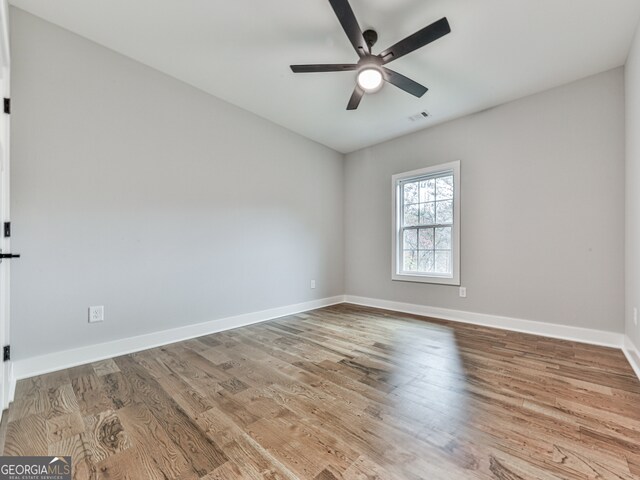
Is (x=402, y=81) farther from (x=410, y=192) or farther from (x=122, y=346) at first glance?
(x=122, y=346)

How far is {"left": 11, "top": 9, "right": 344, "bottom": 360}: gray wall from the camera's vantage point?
2127 millimetres

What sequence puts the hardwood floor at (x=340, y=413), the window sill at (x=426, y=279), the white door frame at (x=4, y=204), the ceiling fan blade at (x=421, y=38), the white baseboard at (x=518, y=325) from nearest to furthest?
the hardwood floor at (x=340, y=413) → the white door frame at (x=4, y=204) → the ceiling fan blade at (x=421, y=38) → the white baseboard at (x=518, y=325) → the window sill at (x=426, y=279)

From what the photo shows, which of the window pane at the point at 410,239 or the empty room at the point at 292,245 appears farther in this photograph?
the window pane at the point at 410,239

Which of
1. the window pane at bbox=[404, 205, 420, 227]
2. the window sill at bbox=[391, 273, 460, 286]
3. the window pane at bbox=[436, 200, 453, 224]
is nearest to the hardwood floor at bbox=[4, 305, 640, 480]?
the window sill at bbox=[391, 273, 460, 286]

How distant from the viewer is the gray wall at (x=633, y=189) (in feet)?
7.20

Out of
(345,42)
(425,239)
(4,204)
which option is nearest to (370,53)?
(345,42)

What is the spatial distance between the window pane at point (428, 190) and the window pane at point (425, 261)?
741 mm

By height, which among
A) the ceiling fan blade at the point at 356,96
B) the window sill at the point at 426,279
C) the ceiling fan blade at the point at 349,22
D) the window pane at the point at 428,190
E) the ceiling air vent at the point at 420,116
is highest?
the ceiling air vent at the point at 420,116

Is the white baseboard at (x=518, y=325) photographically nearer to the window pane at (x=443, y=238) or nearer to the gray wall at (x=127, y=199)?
the window pane at (x=443, y=238)

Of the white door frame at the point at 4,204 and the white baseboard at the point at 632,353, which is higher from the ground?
the white door frame at the point at 4,204

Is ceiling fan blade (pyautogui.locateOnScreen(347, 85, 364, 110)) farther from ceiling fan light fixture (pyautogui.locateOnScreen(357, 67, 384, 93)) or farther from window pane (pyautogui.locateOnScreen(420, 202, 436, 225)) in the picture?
window pane (pyautogui.locateOnScreen(420, 202, 436, 225))

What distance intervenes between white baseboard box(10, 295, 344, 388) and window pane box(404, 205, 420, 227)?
226cm

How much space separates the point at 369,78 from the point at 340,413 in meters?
2.39

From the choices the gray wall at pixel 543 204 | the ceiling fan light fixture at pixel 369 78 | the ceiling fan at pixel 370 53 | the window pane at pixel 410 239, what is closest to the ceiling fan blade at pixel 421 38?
the ceiling fan at pixel 370 53
